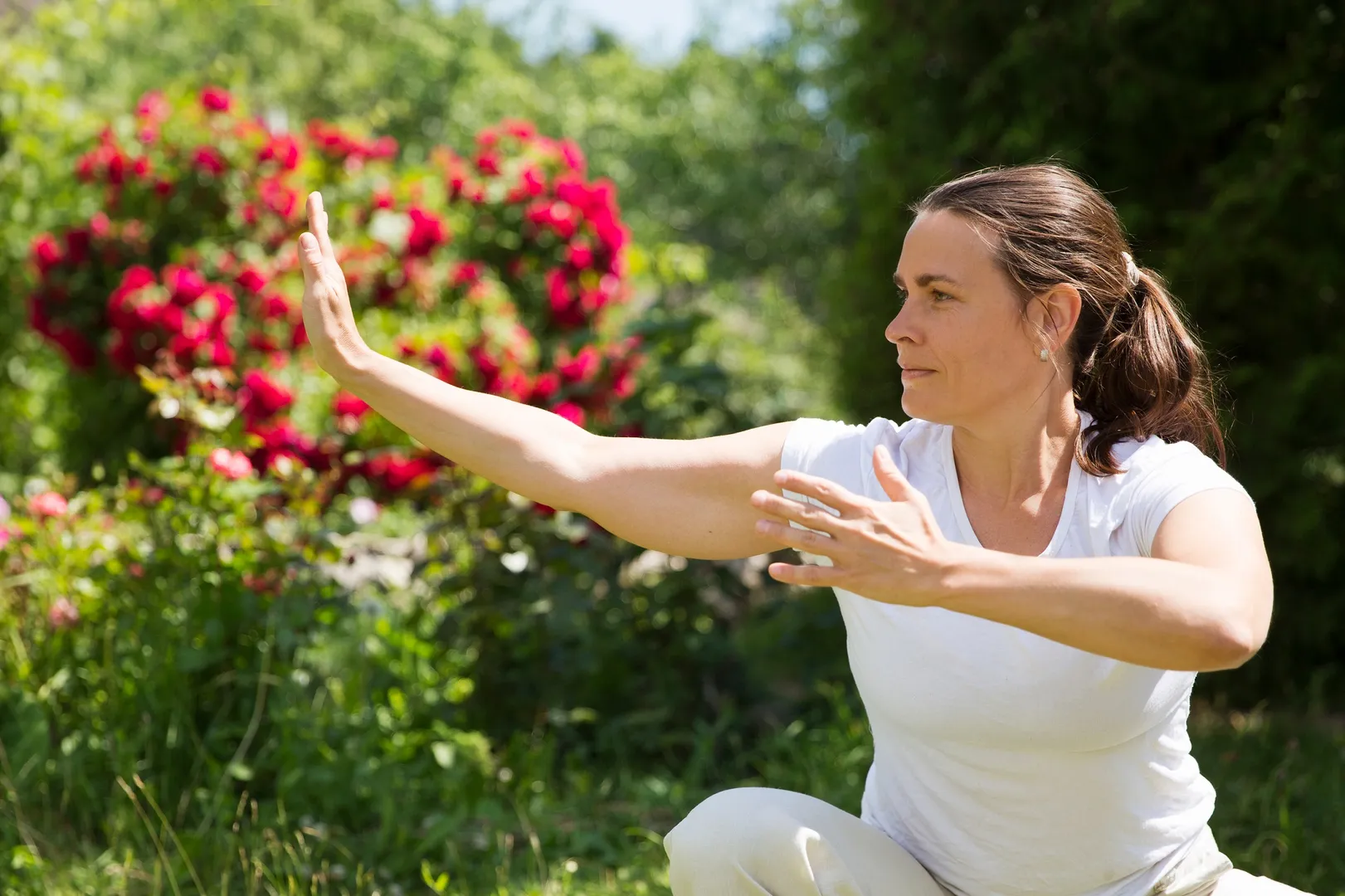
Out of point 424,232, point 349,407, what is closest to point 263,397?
point 349,407

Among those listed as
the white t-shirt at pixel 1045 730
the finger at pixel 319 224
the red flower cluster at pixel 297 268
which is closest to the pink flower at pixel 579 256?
the red flower cluster at pixel 297 268

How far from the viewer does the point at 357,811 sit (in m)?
2.95

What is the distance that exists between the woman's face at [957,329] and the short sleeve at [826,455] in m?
0.13

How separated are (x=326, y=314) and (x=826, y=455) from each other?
2.63 ft

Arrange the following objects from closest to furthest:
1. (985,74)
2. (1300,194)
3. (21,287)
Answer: (1300,194) → (985,74) → (21,287)

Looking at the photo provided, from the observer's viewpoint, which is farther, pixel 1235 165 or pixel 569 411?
pixel 1235 165

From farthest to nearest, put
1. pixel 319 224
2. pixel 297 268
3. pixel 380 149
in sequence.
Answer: pixel 380 149
pixel 297 268
pixel 319 224

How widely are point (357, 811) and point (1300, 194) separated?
9.79ft

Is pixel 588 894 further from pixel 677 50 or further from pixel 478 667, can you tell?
pixel 677 50

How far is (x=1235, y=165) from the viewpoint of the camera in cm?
369

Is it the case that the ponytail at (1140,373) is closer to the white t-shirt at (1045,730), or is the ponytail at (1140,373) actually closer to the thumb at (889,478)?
the white t-shirt at (1045,730)

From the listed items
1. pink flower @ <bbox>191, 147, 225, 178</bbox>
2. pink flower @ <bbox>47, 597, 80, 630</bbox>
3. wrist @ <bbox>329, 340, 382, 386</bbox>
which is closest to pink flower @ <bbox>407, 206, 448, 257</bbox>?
pink flower @ <bbox>191, 147, 225, 178</bbox>

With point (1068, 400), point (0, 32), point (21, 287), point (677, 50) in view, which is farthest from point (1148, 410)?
point (677, 50)

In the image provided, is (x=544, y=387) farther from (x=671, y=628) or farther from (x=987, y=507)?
(x=987, y=507)
